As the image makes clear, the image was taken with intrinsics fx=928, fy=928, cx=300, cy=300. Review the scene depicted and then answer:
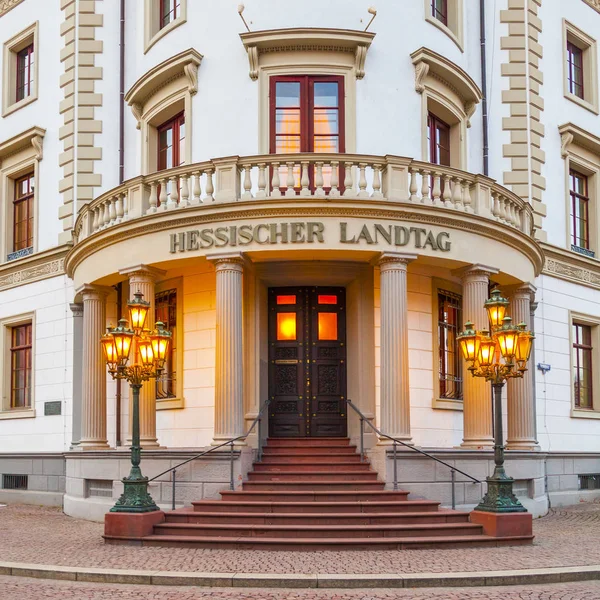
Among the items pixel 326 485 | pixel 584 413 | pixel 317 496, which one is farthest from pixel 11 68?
pixel 584 413

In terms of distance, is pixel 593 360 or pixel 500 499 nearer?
pixel 500 499

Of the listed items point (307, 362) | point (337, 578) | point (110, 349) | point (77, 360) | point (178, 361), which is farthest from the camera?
point (77, 360)

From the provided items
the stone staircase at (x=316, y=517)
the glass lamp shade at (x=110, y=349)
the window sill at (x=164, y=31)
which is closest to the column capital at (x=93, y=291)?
the glass lamp shade at (x=110, y=349)

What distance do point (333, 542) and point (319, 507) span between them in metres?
1.46

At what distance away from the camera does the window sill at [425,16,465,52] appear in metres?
20.3

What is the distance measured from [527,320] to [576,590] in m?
9.65

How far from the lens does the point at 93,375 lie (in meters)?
20.1

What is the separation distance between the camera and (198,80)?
794 inches

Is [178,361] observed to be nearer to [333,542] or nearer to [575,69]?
[333,542]

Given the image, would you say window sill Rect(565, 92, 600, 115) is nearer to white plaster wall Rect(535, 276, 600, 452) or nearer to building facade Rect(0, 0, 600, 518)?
building facade Rect(0, 0, 600, 518)

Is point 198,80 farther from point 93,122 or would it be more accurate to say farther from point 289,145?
point 93,122

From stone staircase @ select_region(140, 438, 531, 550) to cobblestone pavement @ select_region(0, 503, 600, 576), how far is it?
0.27 m

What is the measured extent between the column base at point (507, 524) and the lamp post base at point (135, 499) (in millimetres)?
5446

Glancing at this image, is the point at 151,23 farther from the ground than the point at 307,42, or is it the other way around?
the point at 151,23
